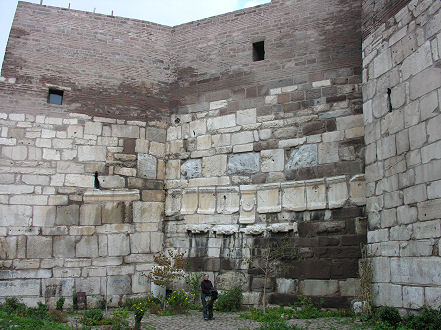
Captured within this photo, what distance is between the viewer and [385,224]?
801 centimetres

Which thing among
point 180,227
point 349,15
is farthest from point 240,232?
point 349,15

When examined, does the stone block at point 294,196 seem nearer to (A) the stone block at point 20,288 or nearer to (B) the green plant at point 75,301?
(B) the green plant at point 75,301

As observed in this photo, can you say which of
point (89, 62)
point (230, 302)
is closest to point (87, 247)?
point (230, 302)

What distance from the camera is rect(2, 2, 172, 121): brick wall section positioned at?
10.8 m

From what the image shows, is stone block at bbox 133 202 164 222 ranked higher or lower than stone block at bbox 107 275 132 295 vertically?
higher

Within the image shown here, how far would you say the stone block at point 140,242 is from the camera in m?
10.5

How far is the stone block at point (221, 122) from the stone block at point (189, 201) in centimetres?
146

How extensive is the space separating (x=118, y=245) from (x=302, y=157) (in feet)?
13.8

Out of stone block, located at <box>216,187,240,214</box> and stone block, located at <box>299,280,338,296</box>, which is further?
stone block, located at <box>216,187,240,214</box>

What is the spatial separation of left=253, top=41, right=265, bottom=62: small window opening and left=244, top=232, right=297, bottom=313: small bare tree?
394 centimetres

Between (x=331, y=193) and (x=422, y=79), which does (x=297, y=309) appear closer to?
(x=331, y=193)

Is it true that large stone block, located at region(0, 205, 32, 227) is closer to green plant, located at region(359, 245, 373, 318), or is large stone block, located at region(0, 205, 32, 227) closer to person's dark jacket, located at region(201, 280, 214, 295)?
person's dark jacket, located at region(201, 280, 214, 295)

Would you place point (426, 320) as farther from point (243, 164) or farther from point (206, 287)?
point (243, 164)

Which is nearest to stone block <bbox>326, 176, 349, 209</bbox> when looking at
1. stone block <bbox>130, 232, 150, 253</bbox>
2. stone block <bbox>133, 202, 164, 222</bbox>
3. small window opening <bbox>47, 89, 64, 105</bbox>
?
stone block <bbox>133, 202, 164, 222</bbox>
